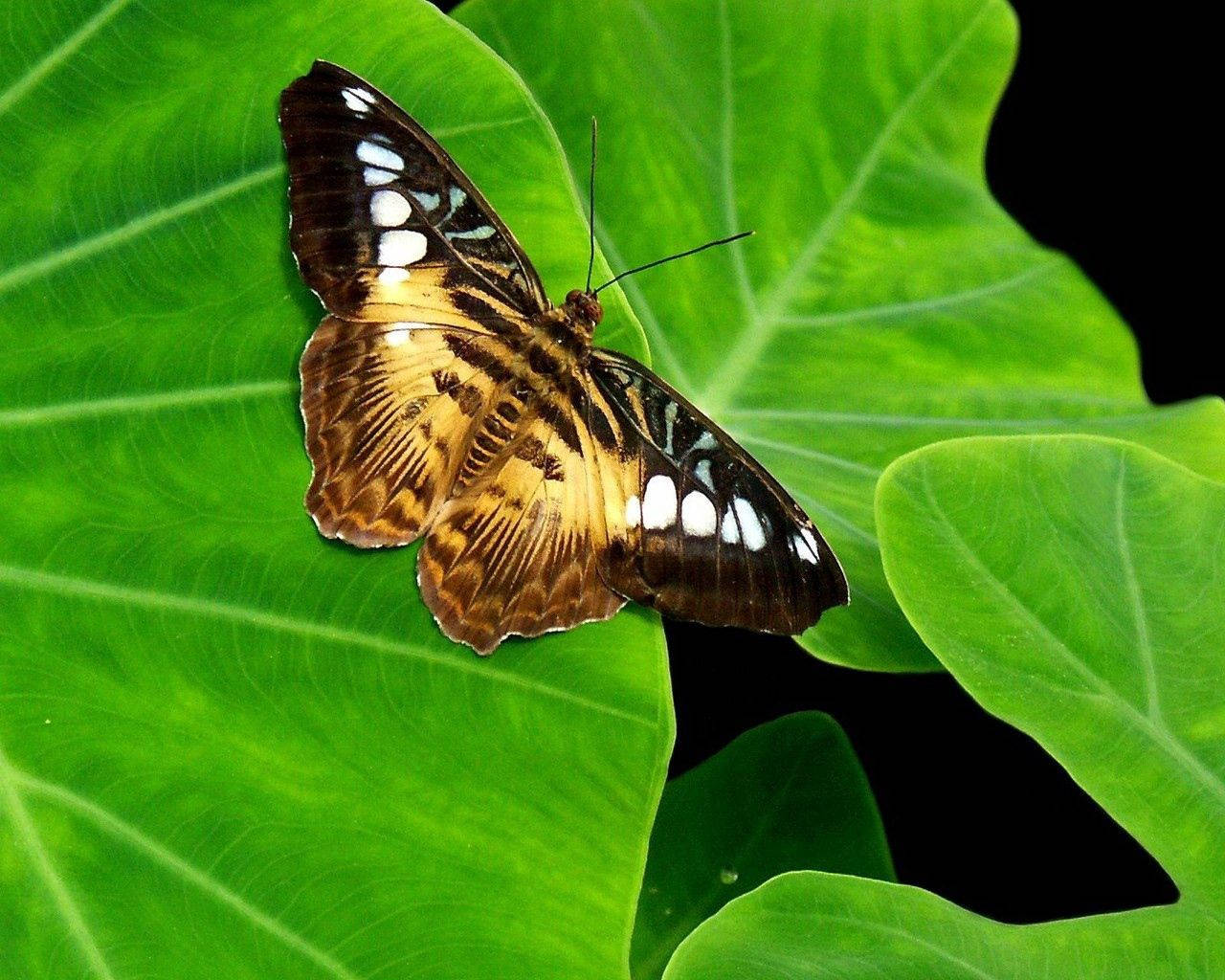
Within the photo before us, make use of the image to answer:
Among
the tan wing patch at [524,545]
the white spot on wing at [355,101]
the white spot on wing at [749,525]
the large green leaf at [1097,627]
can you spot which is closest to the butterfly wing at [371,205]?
the white spot on wing at [355,101]

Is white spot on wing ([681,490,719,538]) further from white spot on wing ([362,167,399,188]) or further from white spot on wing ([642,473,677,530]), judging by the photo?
white spot on wing ([362,167,399,188])

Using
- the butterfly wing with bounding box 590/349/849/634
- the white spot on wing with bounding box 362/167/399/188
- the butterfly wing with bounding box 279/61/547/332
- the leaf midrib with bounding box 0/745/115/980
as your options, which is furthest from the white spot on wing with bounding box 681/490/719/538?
the leaf midrib with bounding box 0/745/115/980

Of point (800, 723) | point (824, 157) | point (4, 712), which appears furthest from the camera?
point (824, 157)

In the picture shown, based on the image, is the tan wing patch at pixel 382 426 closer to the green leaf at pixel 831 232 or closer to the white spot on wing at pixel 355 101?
the white spot on wing at pixel 355 101

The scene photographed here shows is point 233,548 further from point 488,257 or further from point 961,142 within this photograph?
point 961,142

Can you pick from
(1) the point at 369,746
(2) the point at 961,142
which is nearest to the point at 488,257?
(1) the point at 369,746

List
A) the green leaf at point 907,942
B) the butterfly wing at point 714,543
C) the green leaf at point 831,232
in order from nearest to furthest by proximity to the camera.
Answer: the green leaf at point 907,942 < the butterfly wing at point 714,543 < the green leaf at point 831,232
